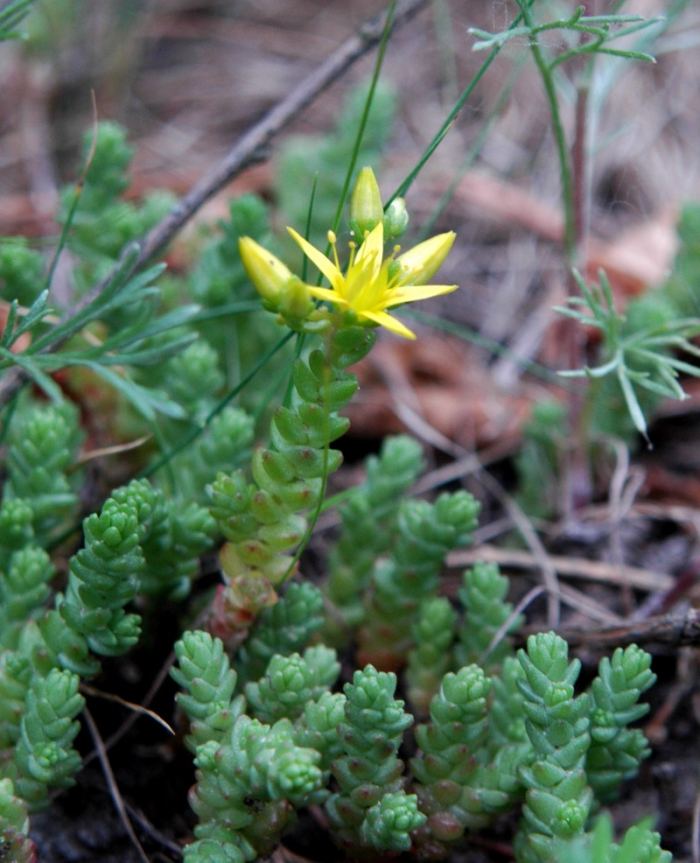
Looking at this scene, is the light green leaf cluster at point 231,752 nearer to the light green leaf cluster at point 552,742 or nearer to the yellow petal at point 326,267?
the light green leaf cluster at point 552,742

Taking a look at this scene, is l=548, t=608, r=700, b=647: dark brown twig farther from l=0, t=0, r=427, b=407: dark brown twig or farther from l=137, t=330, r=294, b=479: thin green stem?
l=0, t=0, r=427, b=407: dark brown twig

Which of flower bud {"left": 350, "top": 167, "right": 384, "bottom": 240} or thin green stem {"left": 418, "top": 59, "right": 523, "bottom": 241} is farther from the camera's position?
thin green stem {"left": 418, "top": 59, "right": 523, "bottom": 241}

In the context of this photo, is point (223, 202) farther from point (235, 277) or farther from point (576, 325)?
point (576, 325)

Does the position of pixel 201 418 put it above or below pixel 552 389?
above

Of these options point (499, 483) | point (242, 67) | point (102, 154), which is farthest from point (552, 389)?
point (242, 67)

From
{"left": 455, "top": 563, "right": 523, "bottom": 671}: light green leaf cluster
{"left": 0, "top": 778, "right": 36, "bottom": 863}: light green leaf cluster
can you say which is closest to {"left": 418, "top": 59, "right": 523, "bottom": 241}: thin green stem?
{"left": 455, "top": 563, "right": 523, "bottom": 671}: light green leaf cluster

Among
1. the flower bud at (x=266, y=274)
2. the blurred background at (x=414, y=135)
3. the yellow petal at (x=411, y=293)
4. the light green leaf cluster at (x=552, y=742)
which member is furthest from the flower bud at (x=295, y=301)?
the blurred background at (x=414, y=135)
